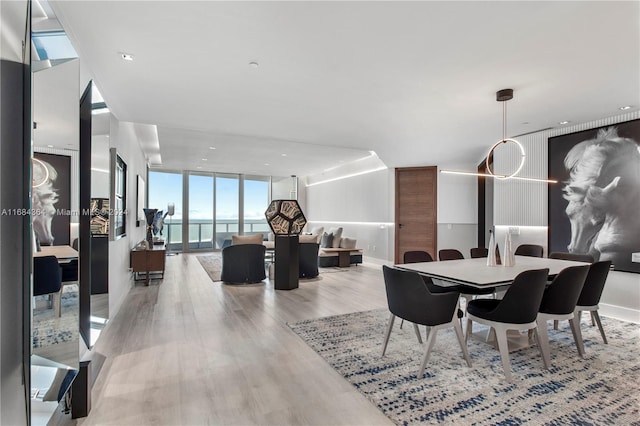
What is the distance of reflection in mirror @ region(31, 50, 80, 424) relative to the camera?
153cm

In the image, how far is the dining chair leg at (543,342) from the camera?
2.65 m

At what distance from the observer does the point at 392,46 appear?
8.31 ft

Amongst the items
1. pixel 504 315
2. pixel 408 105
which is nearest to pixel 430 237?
pixel 408 105

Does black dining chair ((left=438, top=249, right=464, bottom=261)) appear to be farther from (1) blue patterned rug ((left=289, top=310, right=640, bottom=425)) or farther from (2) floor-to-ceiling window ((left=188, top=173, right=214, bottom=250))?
(2) floor-to-ceiling window ((left=188, top=173, right=214, bottom=250))

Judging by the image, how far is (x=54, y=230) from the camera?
169 centimetres

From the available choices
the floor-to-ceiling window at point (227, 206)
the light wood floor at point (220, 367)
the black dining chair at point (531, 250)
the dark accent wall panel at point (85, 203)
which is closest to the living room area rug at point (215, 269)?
the light wood floor at point (220, 367)

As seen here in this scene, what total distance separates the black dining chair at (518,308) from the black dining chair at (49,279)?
2993 mm

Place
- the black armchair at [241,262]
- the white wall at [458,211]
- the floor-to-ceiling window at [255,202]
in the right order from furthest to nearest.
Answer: the floor-to-ceiling window at [255,202], the white wall at [458,211], the black armchair at [241,262]

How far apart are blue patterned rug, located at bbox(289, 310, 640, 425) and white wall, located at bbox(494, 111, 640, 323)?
0.74 m

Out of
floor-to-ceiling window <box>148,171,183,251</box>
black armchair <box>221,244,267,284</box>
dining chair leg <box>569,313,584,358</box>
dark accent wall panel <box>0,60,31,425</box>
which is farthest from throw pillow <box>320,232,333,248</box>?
dark accent wall panel <box>0,60,31,425</box>

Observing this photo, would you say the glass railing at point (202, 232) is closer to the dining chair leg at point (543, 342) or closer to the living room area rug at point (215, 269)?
the living room area rug at point (215, 269)

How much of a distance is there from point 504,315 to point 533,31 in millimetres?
2167

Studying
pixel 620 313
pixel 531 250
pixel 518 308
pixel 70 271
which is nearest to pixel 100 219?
pixel 70 271

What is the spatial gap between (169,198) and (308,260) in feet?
22.4
